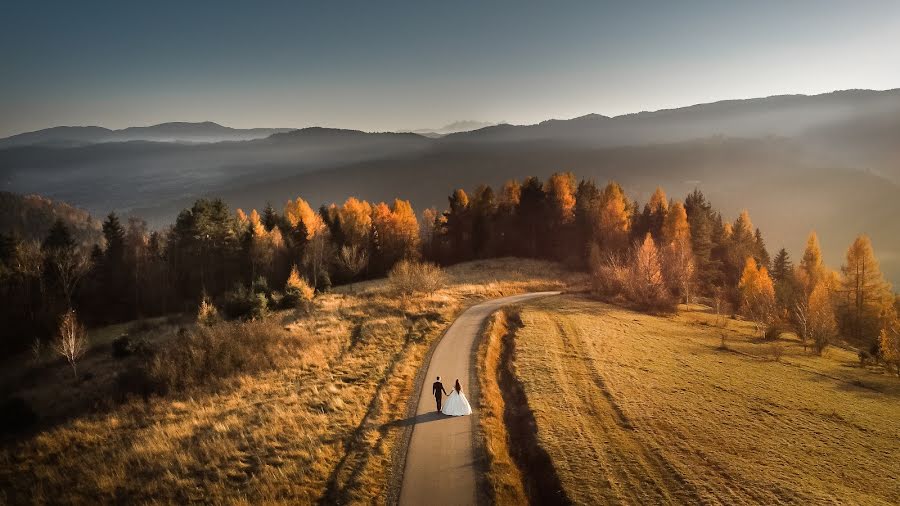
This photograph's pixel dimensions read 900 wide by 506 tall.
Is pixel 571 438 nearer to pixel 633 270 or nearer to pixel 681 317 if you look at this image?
pixel 681 317

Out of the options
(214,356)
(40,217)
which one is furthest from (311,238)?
(40,217)

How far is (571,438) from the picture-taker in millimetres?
17938

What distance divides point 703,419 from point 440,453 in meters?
14.3

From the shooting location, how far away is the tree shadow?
61.9ft

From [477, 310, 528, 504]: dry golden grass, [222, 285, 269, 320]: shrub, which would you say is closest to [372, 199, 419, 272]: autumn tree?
[222, 285, 269, 320]: shrub

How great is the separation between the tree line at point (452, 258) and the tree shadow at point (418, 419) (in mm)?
25970

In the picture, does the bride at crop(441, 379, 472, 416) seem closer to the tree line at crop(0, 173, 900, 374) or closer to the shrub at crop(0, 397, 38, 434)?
the shrub at crop(0, 397, 38, 434)

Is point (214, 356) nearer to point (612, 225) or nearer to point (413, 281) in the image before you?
point (413, 281)

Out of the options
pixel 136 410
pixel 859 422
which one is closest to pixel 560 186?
pixel 859 422

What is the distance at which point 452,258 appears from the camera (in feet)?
291

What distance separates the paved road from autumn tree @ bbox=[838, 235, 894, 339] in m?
64.9

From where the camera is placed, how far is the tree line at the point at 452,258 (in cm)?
5659

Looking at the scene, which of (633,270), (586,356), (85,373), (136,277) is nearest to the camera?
(586,356)

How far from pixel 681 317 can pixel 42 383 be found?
66.0 meters
